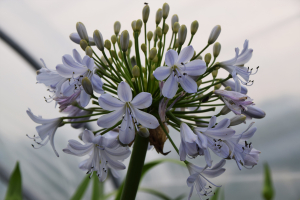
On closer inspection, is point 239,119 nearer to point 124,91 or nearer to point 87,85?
point 124,91

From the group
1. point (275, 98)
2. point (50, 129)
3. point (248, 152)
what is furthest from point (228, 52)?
point (50, 129)

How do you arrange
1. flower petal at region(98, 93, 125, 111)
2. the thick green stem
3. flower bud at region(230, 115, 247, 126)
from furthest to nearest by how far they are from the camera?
the thick green stem
flower bud at region(230, 115, 247, 126)
flower petal at region(98, 93, 125, 111)

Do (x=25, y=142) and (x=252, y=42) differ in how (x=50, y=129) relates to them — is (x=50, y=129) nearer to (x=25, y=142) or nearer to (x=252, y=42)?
(x=252, y=42)

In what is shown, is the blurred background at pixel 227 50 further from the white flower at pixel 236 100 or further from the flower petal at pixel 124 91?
the flower petal at pixel 124 91

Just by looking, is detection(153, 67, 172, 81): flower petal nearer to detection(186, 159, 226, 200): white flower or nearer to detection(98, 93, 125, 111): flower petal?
detection(98, 93, 125, 111): flower petal

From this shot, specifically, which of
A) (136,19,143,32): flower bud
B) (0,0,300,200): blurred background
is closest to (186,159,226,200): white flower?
(136,19,143,32): flower bud

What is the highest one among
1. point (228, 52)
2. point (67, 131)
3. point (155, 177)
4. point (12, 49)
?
point (228, 52)
